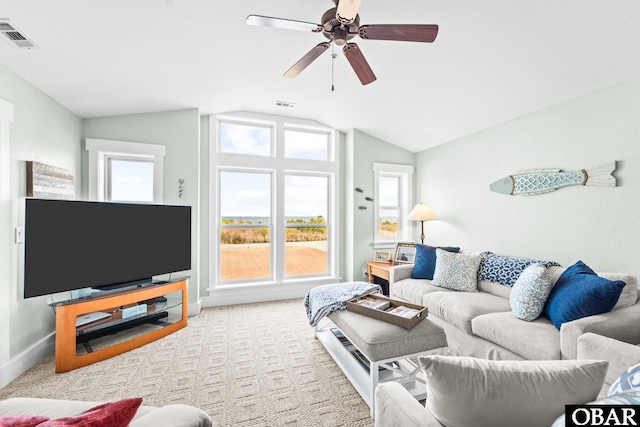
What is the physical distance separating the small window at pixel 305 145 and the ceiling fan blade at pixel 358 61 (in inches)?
Result: 91.7

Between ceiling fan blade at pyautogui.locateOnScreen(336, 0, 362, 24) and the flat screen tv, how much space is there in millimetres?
2689

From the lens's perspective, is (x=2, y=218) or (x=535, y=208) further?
(x=535, y=208)

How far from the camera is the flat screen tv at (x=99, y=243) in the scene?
2.25 m

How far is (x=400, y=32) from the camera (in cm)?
176

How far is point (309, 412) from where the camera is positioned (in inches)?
70.9

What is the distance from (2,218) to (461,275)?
416 centimetres

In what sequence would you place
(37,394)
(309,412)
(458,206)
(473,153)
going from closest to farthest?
(309,412) < (37,394) < (473,153) < (458,206)

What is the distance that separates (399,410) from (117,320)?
295 cm

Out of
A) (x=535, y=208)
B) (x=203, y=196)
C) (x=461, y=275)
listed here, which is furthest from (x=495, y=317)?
(x=203, y=196)

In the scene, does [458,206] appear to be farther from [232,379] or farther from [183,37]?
[183,37]

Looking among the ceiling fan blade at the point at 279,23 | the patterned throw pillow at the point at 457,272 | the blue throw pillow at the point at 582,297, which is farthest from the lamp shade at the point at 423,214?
the ceiling fan blade at the point at 279,23

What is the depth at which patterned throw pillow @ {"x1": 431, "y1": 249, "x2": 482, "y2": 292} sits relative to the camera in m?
3.01

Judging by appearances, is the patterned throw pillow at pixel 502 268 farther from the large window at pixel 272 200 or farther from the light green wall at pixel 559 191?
the large window at pixel 272 200

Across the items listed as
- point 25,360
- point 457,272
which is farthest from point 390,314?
point 25,360
